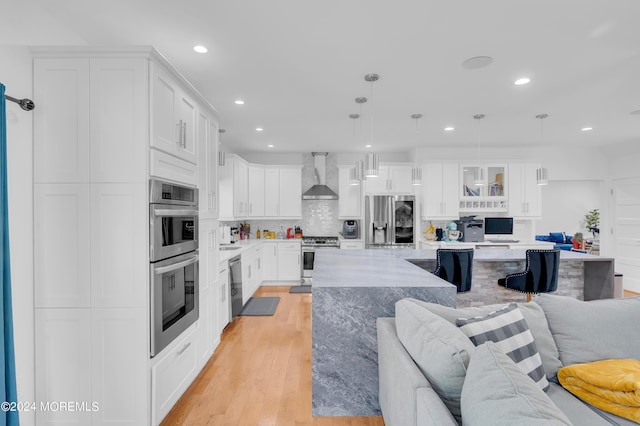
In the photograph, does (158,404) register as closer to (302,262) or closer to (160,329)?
(160,329)

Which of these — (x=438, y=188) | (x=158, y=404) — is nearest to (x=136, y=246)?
(x=158, y=404)

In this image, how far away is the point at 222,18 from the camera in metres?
2.09

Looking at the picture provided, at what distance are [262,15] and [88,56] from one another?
109 centimetres

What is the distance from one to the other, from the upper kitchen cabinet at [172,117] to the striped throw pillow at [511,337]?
204 cm

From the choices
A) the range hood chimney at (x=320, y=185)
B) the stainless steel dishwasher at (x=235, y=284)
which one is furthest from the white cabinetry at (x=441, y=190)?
the stainless steel dishwasher at (x=235, y=284)

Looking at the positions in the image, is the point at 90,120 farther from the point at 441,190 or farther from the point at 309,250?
the point at 441,190

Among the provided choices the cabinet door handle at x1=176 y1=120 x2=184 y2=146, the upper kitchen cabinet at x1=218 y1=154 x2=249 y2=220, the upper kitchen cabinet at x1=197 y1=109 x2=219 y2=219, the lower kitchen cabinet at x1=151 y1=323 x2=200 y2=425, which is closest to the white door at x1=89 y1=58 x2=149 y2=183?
the cabinet door handle at x1=176 y1=120 x2=184 y2=146

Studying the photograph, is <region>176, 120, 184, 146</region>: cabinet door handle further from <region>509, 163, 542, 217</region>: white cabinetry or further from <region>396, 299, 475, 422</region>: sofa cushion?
<region>509, 163, 542, 217</region>: white cabinetry

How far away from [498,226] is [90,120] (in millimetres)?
6435

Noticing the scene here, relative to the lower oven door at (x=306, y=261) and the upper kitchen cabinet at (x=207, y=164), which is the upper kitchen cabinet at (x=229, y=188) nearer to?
the lower oven door at (x=306, y=261)

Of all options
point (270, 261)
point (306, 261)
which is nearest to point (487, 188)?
point (306, 261)

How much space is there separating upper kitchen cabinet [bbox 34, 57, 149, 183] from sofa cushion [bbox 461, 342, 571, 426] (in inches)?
75.8

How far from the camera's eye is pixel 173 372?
212cm

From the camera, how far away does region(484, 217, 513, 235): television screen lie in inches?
234
